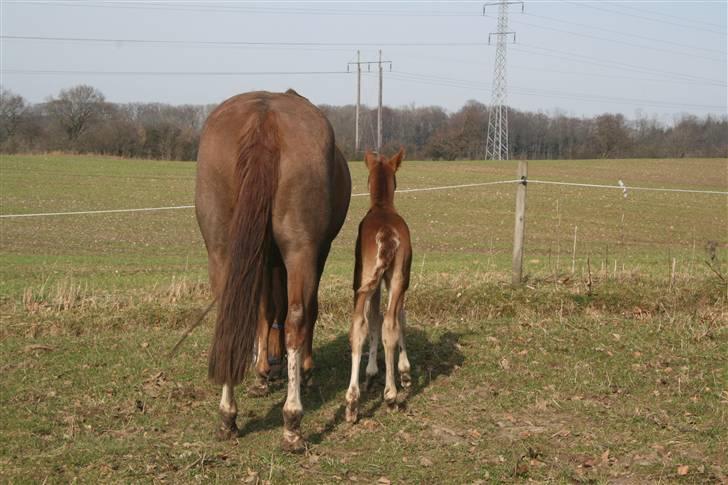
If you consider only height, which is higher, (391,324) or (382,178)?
(382,178)

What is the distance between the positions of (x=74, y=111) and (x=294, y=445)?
3745 inches

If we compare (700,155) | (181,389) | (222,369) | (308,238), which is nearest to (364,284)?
(308,238)

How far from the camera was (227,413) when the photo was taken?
551cm

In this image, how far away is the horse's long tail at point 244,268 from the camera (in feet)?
17.4

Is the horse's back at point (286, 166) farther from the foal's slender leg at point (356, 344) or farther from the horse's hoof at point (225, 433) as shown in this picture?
the horse's hoof at point (225, 433)

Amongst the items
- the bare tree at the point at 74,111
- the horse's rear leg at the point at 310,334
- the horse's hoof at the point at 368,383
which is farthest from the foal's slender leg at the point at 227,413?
the bare tree at the point at 74,111

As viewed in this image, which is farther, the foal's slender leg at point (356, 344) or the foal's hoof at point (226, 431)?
the foal's slender leg at point (356, 344)

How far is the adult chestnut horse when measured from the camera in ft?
17.4

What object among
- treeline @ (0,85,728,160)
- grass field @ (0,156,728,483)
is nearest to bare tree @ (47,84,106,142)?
treeline @ (0,85,728,160)

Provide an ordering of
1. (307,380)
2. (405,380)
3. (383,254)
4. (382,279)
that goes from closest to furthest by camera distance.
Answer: (383,254), (382,279), (405,380), (307,380)

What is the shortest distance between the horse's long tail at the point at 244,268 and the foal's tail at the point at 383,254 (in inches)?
44.8

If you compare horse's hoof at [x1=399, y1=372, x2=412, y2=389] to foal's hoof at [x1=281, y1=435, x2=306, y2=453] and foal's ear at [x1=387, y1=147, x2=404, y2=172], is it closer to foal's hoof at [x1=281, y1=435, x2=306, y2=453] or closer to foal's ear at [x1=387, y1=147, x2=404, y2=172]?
foal's hoof at [x1=281, y1=435, x2=306, y2=453]

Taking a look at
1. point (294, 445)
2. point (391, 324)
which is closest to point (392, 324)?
point (391, 324)

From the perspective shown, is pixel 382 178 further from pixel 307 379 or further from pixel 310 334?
pixel 307 379
